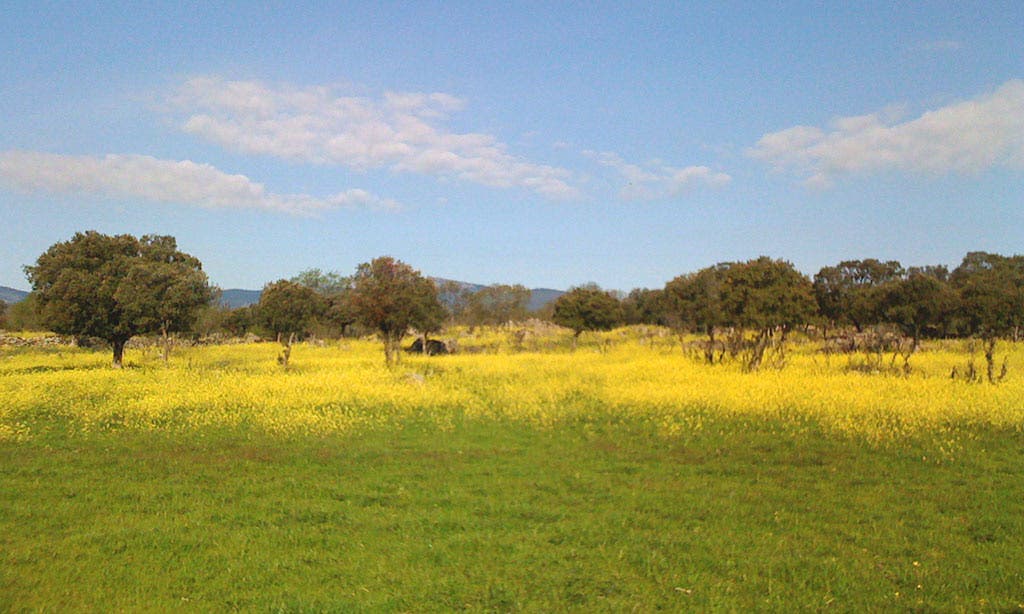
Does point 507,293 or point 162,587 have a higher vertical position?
point 507,293

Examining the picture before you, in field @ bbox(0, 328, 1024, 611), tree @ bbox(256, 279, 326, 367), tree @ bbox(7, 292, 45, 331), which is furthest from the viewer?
tree @ bbox(7, 292, 45, 331)

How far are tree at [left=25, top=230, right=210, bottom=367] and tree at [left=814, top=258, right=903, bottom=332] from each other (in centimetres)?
4551

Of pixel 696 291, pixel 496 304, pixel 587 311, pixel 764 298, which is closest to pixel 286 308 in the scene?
pixel 587 311

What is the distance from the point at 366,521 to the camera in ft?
37.0

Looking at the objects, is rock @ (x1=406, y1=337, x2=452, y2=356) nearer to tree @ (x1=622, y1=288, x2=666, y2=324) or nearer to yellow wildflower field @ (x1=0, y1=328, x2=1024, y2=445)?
yellow wildflower field @ (x1=0, y1=328, x2=1024, y2=445)

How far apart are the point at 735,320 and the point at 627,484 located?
2485 centimetres

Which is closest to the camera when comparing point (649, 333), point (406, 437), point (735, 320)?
point (406, 437)

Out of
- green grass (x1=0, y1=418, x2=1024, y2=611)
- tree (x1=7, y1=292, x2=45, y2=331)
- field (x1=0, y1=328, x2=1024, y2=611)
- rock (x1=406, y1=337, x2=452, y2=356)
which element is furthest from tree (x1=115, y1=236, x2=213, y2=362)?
tree (x1=7, y1=292, x2=45, y2=331)

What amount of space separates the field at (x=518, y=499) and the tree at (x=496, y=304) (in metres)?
70.5

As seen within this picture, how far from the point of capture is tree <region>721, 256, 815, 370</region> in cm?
3378

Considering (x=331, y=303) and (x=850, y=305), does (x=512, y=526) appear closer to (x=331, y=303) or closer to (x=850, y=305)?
(x=850, y=305)

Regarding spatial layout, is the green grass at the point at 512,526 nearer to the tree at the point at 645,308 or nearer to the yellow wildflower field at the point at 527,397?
the yellow wildflower field at the point at 527,397

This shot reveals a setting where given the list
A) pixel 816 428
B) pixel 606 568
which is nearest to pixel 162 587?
pixel 606 568

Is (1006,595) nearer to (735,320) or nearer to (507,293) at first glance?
(735,320)
